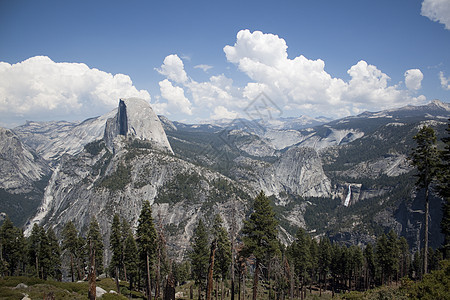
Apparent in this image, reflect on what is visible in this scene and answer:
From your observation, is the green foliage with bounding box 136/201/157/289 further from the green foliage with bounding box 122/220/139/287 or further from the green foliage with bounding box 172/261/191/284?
the green foliage with bounding box 172/261/191/284

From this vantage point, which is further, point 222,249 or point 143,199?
point 143,199

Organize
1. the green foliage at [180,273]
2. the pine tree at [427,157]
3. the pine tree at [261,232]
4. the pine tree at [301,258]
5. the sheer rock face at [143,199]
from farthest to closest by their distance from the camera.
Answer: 1. the sheer rock face at [143,199]
2. the green foliage at [180,273]
3. the pine tree at [301,258]
4. the pine tree at [427,157]
5. the pine tree at [261,232]

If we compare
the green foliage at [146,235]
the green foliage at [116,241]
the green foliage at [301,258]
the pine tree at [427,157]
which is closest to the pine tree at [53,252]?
the green foliage at [116,241]

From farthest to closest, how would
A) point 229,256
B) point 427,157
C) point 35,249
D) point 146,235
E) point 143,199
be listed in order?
point 143,199
point 35,249
point 229,256
point 146,235
point 427,157

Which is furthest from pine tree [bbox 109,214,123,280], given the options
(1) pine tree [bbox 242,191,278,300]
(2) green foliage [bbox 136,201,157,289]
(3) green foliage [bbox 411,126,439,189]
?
(3) green foliage [bbox 411,126,439,189]

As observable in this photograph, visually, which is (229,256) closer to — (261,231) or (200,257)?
(200,257)

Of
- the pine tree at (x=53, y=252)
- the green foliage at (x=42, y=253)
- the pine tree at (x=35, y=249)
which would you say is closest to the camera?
the green foliage at (x=42, y=253)

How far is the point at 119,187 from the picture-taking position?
6280 inches

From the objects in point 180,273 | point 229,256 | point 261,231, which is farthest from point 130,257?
point 180,273

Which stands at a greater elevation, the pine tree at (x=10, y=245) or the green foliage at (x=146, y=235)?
the green foliage at (x=146, y=235)

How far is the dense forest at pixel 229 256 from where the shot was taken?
2492 centimetres

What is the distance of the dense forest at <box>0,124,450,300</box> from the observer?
81.8 ft

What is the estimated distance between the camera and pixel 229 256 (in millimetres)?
40406

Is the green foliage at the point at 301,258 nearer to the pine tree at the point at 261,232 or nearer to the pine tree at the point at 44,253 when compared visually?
the pine tree at the point at 261,232
